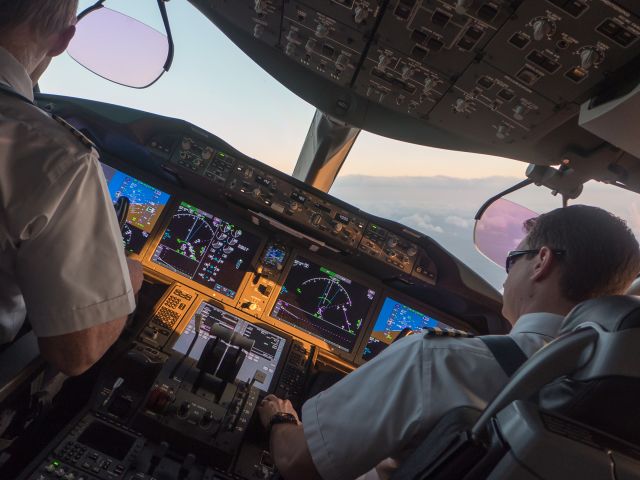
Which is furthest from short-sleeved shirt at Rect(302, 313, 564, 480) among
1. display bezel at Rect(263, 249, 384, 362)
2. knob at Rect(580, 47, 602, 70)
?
display bezel at Rect(263, 249, 384, 362)

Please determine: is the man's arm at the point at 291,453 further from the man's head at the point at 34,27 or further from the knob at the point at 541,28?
the knob at the point at 541,28

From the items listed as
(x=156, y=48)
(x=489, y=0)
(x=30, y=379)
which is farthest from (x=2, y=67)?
(x=156, y=48)

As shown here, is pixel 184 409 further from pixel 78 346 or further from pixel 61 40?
pixel 61 40

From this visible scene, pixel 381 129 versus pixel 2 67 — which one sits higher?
pixel 381 129

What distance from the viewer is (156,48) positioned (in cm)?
208

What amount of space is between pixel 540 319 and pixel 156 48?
1979 mm

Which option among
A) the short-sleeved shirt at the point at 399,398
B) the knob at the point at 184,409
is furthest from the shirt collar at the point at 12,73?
the knob at the point at 184,409

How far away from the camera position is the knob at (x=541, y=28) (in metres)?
1.28

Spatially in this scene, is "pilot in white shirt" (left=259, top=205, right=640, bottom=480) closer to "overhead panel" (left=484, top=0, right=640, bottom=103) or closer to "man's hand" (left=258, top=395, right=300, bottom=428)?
"man's hand" (left=258, top=395, right=300, bottom=428)

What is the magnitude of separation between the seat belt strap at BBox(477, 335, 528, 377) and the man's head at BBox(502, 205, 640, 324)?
0.23 m

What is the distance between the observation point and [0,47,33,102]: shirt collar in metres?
0.85

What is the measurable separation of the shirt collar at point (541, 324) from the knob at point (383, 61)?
3.58 ft

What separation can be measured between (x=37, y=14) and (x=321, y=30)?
42.0 inches

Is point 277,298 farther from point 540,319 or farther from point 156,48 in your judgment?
point 540,319
